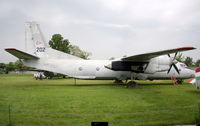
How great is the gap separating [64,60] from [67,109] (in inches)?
446

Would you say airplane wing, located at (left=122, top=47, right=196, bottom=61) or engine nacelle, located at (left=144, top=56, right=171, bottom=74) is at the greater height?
airplane wing, located at (left=122, top=47, right=196, bottom=61)

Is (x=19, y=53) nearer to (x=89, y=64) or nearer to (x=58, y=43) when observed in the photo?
(x=89, y=64)

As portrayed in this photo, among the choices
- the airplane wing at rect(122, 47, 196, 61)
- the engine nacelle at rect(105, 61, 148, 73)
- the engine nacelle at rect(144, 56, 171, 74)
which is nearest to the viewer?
the airplane wing at rect(122, 47, 196, 61)

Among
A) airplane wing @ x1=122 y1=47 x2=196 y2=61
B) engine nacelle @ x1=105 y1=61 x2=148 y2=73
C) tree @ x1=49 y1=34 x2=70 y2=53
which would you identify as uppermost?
tree @ x1=49 y1=34 x2=70 y2=53

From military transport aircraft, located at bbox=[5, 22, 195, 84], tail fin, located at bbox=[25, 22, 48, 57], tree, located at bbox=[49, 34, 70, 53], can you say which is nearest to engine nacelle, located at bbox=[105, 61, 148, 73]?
military transport aircraft, located at bbox=[5, 22, 195, 84]

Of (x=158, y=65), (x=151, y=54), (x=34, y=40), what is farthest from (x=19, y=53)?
(x=158, y=65)

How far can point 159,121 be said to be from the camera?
6.07m

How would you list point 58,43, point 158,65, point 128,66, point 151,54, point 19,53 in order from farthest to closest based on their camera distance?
point 58,43 → point 158,65 → point 128,66 → point 19,53 → point 151,54

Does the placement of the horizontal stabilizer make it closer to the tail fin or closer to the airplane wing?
the tail fin

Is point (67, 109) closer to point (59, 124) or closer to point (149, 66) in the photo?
point (59, 124)

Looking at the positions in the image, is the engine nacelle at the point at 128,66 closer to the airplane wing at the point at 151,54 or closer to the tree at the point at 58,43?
the airplane wing at the point at 151,54

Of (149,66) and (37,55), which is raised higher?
(37,55)

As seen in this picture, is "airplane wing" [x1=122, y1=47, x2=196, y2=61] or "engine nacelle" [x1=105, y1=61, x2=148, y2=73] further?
"engine nacelle" [x1=105, y1=61, x2=148, y2=73]

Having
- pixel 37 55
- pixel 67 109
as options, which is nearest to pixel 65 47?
pixel 37 55
